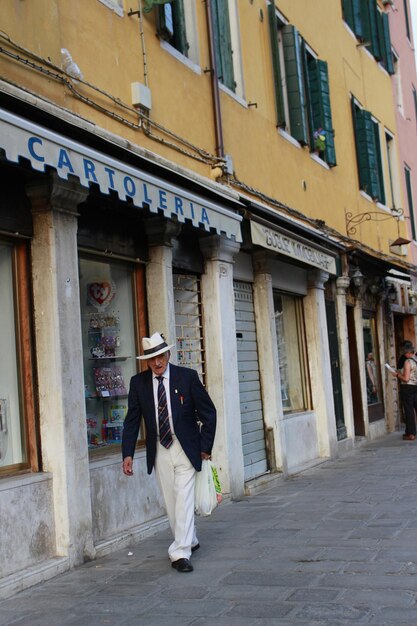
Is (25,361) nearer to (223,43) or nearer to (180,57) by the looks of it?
(180,57)

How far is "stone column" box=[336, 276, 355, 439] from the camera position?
14.6 meters

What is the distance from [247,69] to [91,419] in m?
5.68

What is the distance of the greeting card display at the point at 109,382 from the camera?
7734 mm

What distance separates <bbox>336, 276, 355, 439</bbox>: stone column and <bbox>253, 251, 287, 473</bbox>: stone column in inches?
146

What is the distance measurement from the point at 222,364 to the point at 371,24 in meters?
11.1

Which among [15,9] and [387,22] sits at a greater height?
[387,22]

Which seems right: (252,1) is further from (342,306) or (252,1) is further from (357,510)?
(357,510)

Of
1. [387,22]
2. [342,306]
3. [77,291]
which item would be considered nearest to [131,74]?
[77,291]

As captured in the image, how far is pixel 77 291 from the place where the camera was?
265 inches

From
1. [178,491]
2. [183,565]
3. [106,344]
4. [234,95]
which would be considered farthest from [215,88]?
[183,565]

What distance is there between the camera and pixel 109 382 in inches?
311

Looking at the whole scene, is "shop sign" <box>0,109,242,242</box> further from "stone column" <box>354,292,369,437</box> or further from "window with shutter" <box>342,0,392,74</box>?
"window with shutter" <box>342,0,392,74</box>

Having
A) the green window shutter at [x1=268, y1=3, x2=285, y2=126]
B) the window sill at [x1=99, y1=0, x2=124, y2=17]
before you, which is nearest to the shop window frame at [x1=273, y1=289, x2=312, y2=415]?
the green window shutter at [x1=268, y1=3, x2=285, y2=126]

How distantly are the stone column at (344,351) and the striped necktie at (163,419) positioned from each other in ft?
28.8
